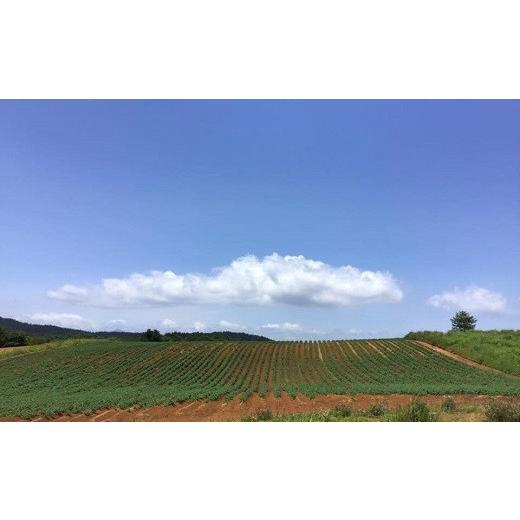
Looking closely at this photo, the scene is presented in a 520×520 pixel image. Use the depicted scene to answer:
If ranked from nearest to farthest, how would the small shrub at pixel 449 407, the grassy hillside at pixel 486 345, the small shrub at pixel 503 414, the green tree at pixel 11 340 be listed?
the small shrub at pixel 503 414 < the small shrub at pixel 449 407 < the grassy hillside at pixel 486 345 < the green tree at pixel 11 340

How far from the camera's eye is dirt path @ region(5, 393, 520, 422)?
53.1 ft

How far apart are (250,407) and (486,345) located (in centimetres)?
2677

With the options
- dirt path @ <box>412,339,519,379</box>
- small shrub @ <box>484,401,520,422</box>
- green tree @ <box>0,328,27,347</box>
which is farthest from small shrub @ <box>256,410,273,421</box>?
green tree @ <box>0,328,27,347</box>

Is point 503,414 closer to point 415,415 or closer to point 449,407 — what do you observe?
point 415,415

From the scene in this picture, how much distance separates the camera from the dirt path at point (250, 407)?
16.2 m

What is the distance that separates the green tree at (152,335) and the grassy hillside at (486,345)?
39661mm

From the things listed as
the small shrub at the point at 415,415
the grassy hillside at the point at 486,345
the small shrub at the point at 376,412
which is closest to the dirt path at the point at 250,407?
the small shrub at the point at 376,412

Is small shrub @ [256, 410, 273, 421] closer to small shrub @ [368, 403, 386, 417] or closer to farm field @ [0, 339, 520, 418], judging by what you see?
small shrub @ [368, 403, 386, 417]

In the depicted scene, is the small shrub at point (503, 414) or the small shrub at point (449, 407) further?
the small shrub at point (449, 407)

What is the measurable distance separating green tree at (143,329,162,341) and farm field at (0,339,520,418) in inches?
863

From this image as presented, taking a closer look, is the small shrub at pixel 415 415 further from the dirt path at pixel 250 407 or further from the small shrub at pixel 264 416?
the small shrub at pixel 264 416

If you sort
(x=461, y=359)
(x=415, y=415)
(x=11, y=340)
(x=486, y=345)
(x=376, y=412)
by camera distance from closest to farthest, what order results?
1. (x=415, y=415)
2. (x=376, y=412)
3. (x=461, y=359)
4. (x=486, y=345)
5. (x=11, y=340)

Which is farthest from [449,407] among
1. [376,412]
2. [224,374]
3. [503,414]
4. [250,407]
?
[224,374]

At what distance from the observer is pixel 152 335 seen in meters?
69.7
